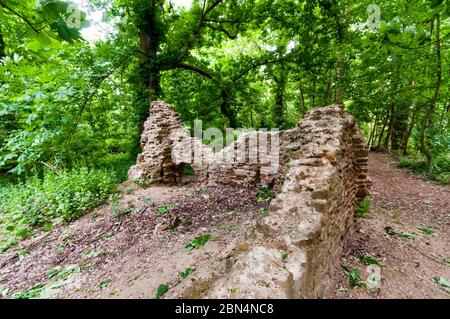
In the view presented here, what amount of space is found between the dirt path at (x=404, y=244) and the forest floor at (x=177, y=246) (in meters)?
0.01

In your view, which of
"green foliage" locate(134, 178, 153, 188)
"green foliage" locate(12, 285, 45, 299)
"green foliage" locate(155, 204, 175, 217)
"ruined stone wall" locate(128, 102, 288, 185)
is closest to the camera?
"green foliage" locate(12, 285, 45, 299)

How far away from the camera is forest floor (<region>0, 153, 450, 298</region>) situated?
111 inches

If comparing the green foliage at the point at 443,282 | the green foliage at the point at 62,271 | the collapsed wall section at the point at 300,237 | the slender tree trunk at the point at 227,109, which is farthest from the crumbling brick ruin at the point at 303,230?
the slender tree trunk at the point at 227,109

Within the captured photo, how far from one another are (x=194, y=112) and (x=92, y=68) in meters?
5.03

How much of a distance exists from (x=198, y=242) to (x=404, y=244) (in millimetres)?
3266

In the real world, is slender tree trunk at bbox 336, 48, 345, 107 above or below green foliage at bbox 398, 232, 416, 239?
above

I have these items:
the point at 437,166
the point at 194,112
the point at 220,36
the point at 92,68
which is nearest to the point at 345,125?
the point at 92,68

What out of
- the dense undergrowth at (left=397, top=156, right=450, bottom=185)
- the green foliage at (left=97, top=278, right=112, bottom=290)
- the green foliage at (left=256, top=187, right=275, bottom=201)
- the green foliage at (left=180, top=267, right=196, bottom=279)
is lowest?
the green foliage at (left=97, top=278, right=112, bottom=290)

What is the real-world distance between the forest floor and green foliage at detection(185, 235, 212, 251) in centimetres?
10

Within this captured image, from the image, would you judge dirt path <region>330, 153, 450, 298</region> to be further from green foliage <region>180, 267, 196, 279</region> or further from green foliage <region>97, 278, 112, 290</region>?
green foliage <region>97, 278, 112, 290</region>

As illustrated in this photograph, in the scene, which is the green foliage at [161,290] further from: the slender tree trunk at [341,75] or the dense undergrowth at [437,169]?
the dense undergrowth at [437,169]

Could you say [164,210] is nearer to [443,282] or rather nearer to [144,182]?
[144,182]

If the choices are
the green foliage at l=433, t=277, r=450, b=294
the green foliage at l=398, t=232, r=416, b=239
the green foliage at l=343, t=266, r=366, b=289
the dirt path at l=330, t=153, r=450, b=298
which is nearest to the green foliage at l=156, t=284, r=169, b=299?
the dirt path at l=330, t=153, r=450, b=298
